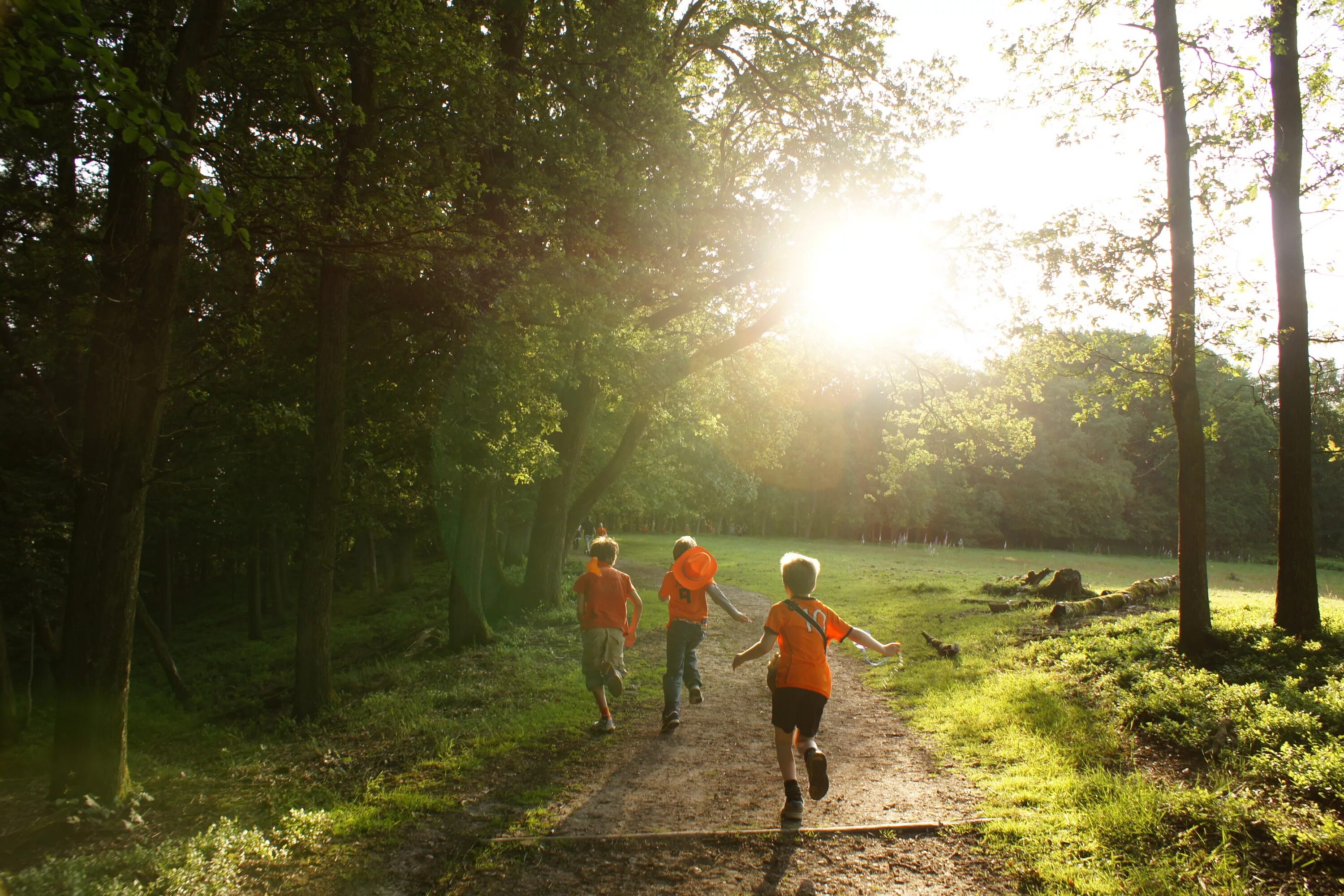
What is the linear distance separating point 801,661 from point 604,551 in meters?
3.02

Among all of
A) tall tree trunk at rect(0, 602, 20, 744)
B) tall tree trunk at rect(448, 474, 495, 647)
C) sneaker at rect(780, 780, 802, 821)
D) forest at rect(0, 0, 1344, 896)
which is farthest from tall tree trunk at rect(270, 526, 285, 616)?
sneaker at rect(780, 780, 802, 821)

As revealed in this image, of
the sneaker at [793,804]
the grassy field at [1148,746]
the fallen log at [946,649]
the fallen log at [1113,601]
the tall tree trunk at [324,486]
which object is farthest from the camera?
the fallen log at [1113,601]

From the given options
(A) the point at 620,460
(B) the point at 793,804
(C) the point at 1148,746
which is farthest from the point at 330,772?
(A) the point at 620,460

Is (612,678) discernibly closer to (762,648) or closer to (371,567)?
(762,648)

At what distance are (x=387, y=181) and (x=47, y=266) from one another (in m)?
3.71

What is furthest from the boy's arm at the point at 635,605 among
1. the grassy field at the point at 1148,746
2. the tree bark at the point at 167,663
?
the tree bark at the point at 167,663

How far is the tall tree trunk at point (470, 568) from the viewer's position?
15.2 m

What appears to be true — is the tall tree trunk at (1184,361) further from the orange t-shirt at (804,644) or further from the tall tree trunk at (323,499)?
the tall tree trunk at (323,499)

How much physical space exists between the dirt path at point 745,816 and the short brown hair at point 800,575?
1.56m

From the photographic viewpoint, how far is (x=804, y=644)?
5488 mm

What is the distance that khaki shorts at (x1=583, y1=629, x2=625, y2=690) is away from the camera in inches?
311

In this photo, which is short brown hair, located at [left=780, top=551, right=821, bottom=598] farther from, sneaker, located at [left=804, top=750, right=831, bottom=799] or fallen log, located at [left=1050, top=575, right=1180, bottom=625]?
fallen log, located at [left=1050, top=575, right=1180, bottom=625]

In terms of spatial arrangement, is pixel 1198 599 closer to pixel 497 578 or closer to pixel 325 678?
pixel 325 678

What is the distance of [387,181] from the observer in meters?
8.33
